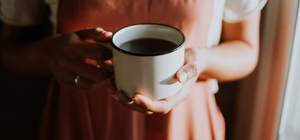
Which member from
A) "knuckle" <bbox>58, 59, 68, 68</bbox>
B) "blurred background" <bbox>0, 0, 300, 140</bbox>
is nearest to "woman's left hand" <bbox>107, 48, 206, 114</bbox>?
"knuckle" <bbox>58, 59, 68, 68</bbox>

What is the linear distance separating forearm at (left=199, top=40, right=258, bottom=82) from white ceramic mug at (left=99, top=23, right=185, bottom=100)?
0.25 meters

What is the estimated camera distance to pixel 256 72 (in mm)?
1066

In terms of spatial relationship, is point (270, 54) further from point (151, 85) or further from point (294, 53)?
point (151, 85)

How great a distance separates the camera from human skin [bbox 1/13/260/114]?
0.58m

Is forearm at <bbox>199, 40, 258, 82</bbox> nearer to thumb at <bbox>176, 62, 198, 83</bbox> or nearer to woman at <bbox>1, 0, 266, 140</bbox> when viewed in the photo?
woman at <bbox>1, 0, 266, 140</bbox>

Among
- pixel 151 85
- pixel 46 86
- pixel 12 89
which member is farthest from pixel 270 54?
pixel 12 89

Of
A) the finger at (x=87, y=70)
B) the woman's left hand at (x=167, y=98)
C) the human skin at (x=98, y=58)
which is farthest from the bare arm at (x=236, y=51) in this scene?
the finger at (x=87, y=70)

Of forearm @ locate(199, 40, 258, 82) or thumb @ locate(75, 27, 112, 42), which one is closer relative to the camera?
thumb @ locate(75, 27, 112, 42)

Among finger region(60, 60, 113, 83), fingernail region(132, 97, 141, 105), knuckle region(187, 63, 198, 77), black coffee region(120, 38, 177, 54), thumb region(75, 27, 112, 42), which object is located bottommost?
fingernail region(132, 97, 141, 105)

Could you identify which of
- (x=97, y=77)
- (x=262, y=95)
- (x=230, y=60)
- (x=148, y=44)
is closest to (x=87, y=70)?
(x=97, y=77)

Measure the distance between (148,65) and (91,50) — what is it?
15 centimetres

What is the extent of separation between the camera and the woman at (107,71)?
0.69 meters

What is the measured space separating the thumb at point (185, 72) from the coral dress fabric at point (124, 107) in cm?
21

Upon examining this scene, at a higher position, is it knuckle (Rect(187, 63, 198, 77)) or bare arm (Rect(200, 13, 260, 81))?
knuckle (Rect(187, 63, 198, 77))
